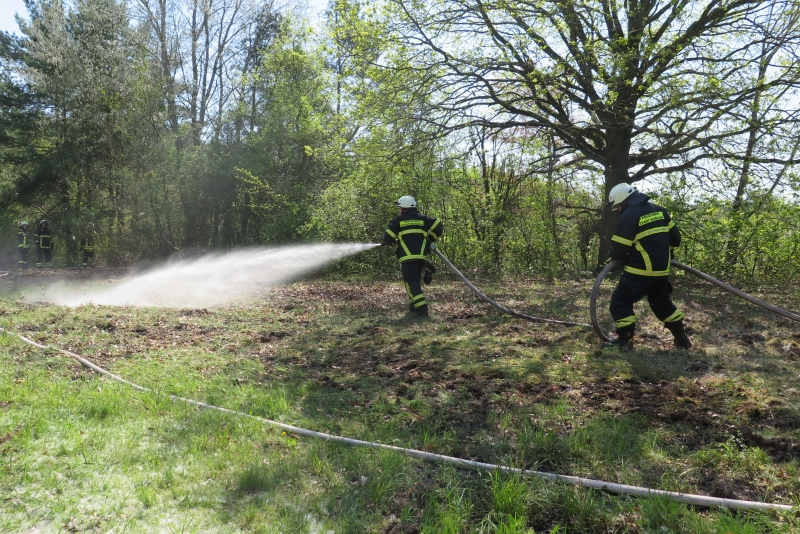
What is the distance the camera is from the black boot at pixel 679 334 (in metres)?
5.93

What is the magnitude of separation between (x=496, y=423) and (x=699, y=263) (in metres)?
9.87

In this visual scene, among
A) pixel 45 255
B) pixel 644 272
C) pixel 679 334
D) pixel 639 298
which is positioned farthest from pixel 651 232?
pixel 45 255

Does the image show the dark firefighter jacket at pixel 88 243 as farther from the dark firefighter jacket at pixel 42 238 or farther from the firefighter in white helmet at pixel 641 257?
the firefighter in white helmet at pixel 641 257

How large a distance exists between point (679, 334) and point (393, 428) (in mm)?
3905

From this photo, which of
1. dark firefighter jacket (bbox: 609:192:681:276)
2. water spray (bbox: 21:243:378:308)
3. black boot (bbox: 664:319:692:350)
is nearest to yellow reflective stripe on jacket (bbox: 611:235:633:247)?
dark firefighter jacket (bbox: 609:192:681:276)

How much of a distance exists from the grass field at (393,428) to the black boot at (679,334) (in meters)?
0.13

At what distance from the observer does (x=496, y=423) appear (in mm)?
3932

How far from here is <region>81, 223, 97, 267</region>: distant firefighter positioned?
21.5 metres

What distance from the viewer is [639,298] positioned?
581cm

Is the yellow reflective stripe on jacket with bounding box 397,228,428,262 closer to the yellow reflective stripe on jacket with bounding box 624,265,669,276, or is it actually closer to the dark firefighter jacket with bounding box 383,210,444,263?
the dark firefighter jacket with bounding box 383,210,444,263

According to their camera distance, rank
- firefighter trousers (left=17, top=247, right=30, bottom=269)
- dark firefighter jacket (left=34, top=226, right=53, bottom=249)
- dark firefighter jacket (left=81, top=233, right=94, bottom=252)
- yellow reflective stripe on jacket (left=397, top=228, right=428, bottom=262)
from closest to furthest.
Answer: yellow reflective stripe on jacket (left=397, top=228, right=428, bottom=262) < dark firefighter jacket (left=34, top=226, right=53, bottom=249) < firefighter trousers (left=17, top=247, right=30, bottom=269) < dark firefighter jacket (left=81, top=233, right=94, bottom=252)

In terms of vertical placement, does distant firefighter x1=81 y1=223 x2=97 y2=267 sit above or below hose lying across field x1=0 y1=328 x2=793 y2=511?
above

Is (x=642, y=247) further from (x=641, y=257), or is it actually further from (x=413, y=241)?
(x=413, y=241)

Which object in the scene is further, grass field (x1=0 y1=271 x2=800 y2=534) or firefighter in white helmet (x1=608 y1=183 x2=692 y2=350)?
firefighter in white helmet (x1=608 y1=183 x2=692 y2=350)
